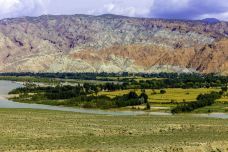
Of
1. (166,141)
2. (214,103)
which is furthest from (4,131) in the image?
(214,103)

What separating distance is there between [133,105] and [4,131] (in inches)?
2336

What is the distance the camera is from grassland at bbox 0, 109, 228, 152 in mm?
40812

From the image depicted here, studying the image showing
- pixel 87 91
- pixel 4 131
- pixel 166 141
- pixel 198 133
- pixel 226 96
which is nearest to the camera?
pixel 166 141

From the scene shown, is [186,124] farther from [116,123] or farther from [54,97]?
[54,97]

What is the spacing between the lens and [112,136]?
1961 inches

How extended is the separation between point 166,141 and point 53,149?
11813 mm

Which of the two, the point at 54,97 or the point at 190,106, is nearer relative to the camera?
the point at 190,106

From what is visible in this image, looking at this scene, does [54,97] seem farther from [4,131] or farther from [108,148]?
[108,148]

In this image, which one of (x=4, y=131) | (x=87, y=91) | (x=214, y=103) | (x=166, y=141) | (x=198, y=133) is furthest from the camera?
(x=87, y=91)

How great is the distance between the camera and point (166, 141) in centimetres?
4597

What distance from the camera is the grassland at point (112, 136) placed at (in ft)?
134

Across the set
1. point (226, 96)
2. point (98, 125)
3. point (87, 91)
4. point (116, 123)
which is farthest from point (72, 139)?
point (87, 91)

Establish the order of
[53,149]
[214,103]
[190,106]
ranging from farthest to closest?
[214,103] < [190,106] < [53,149]

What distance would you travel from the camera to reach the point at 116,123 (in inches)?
2527
